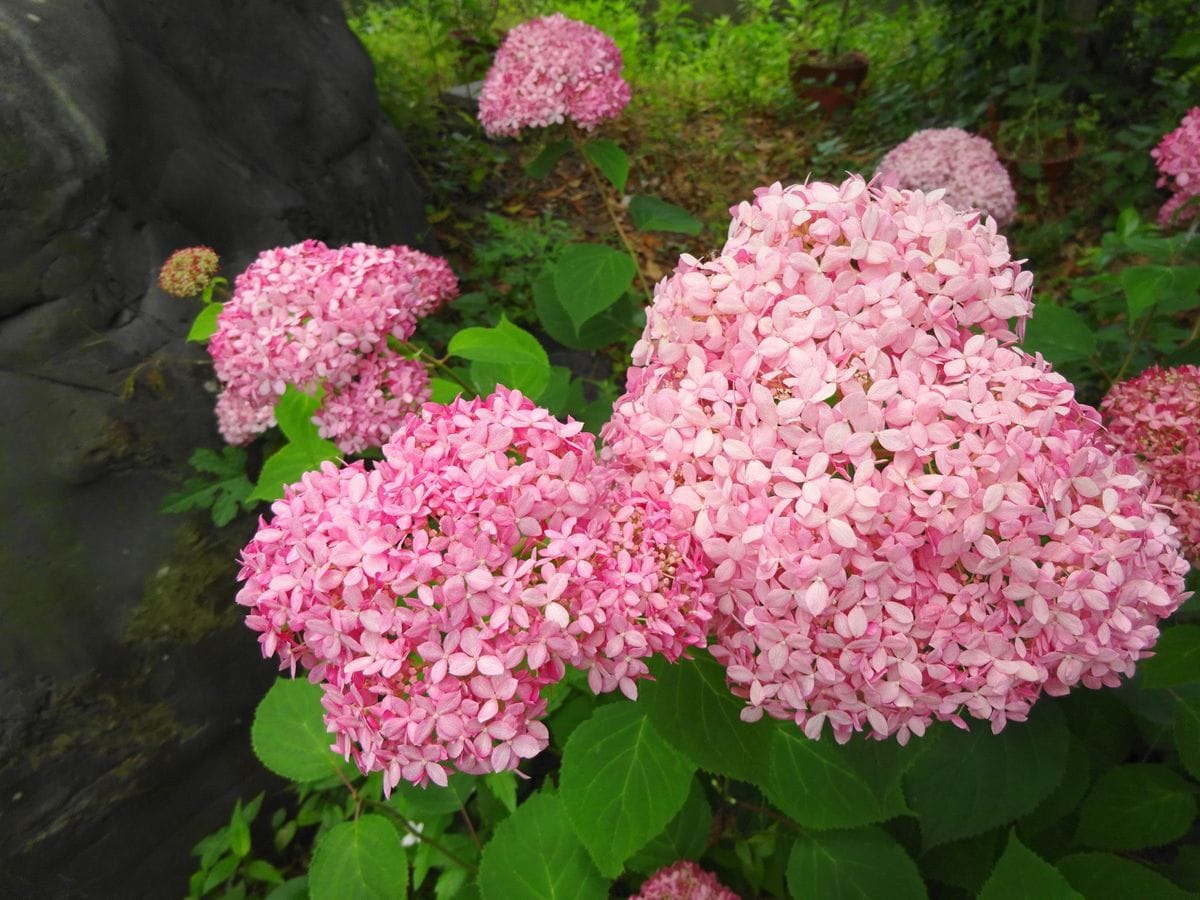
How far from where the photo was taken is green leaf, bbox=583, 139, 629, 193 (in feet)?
7.54

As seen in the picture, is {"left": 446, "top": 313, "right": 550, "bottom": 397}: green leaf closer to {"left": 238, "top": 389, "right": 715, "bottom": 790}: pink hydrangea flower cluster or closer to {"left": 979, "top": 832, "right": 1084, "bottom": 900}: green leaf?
{"left": 238, "top": 389, "right": 715, "bottom": 790}: pink hydrangea flower cluster

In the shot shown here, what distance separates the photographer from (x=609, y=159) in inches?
92.4

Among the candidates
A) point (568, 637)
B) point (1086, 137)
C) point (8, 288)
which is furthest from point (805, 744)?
point (1086, 137)

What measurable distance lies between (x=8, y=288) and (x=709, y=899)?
238 centimetres

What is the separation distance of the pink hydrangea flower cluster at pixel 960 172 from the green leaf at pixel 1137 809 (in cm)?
237

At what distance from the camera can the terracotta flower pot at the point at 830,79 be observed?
631cm

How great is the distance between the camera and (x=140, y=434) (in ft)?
7.54

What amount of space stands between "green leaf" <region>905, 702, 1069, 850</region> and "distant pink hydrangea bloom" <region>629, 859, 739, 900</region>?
16.1 inches

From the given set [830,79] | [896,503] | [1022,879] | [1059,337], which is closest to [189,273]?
[896,503]

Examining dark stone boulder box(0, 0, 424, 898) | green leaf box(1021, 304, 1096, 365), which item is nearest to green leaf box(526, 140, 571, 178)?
dark stone boulder box(0, 0, 424, 898)

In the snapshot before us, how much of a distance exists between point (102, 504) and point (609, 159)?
182 centimetres

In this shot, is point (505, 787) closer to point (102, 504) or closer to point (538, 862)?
point (538, 862)

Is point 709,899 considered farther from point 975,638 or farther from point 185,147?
point 185,147

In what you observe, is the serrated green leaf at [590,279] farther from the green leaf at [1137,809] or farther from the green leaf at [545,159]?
the green leaf at [1137,809]
